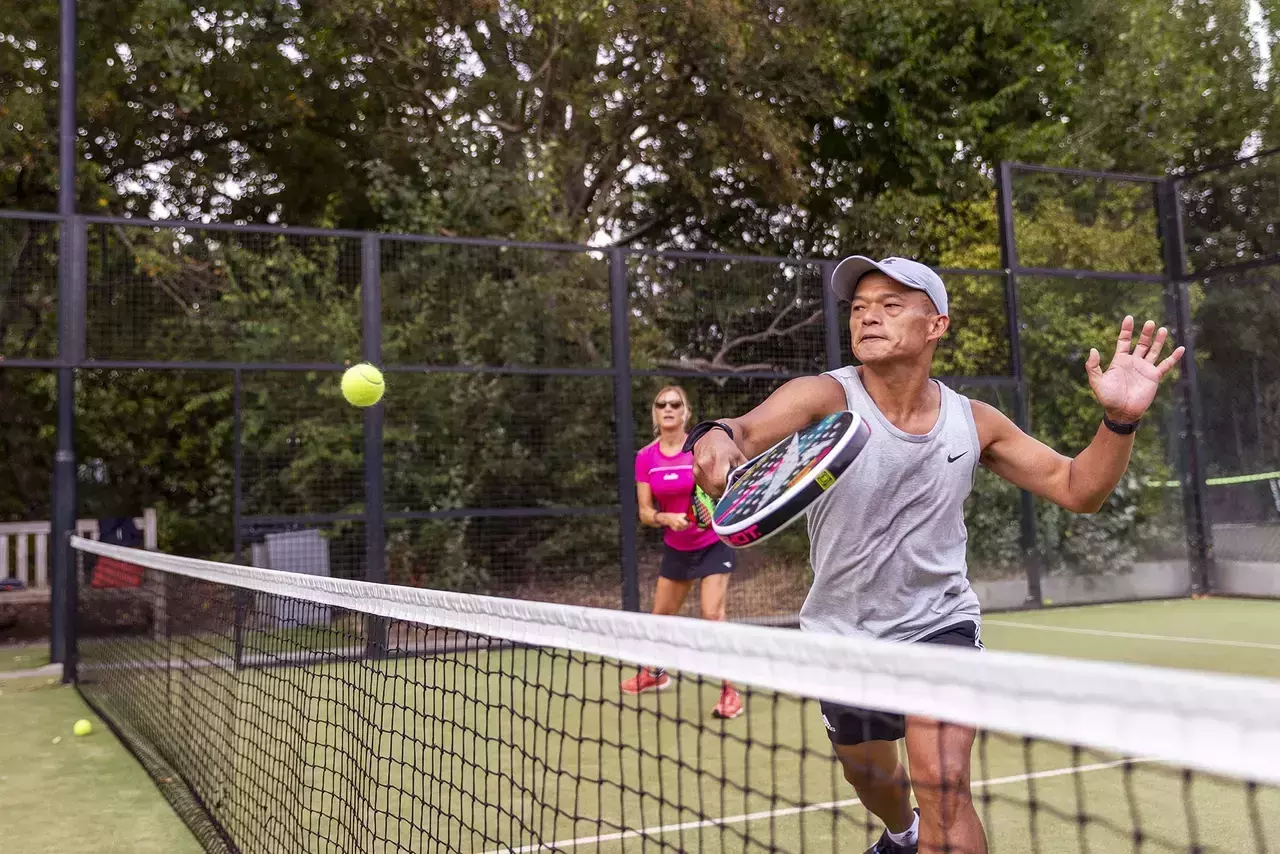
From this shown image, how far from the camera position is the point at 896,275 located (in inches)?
128

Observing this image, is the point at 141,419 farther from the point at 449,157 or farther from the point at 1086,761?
the point at 1086,761

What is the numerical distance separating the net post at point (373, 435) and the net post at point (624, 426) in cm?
180

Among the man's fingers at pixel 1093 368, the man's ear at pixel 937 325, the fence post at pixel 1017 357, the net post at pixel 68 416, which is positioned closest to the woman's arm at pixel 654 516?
the man's ear at pixel 937 325

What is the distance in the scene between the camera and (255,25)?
1365 centimetres

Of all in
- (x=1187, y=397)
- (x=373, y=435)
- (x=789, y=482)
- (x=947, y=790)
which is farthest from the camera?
(x=1187, y=397)

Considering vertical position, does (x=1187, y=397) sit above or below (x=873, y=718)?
above

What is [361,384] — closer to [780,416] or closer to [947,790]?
[780,416]

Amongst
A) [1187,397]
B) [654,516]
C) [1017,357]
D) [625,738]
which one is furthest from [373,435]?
[1187,397]

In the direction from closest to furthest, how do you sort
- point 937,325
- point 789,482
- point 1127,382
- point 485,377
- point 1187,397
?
point 789,482 → point 1127,382 → point 937,325 → point 485,377 → point 1187,397

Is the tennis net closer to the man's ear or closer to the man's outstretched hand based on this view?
the man's outstretched hand

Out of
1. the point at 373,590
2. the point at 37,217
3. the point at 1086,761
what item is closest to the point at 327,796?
the point at 373,590

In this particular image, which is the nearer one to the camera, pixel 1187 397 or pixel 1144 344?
pixel 1144 344

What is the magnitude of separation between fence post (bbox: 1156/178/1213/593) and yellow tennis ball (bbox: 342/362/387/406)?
8.20 m

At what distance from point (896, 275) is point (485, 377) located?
665 centimetres
